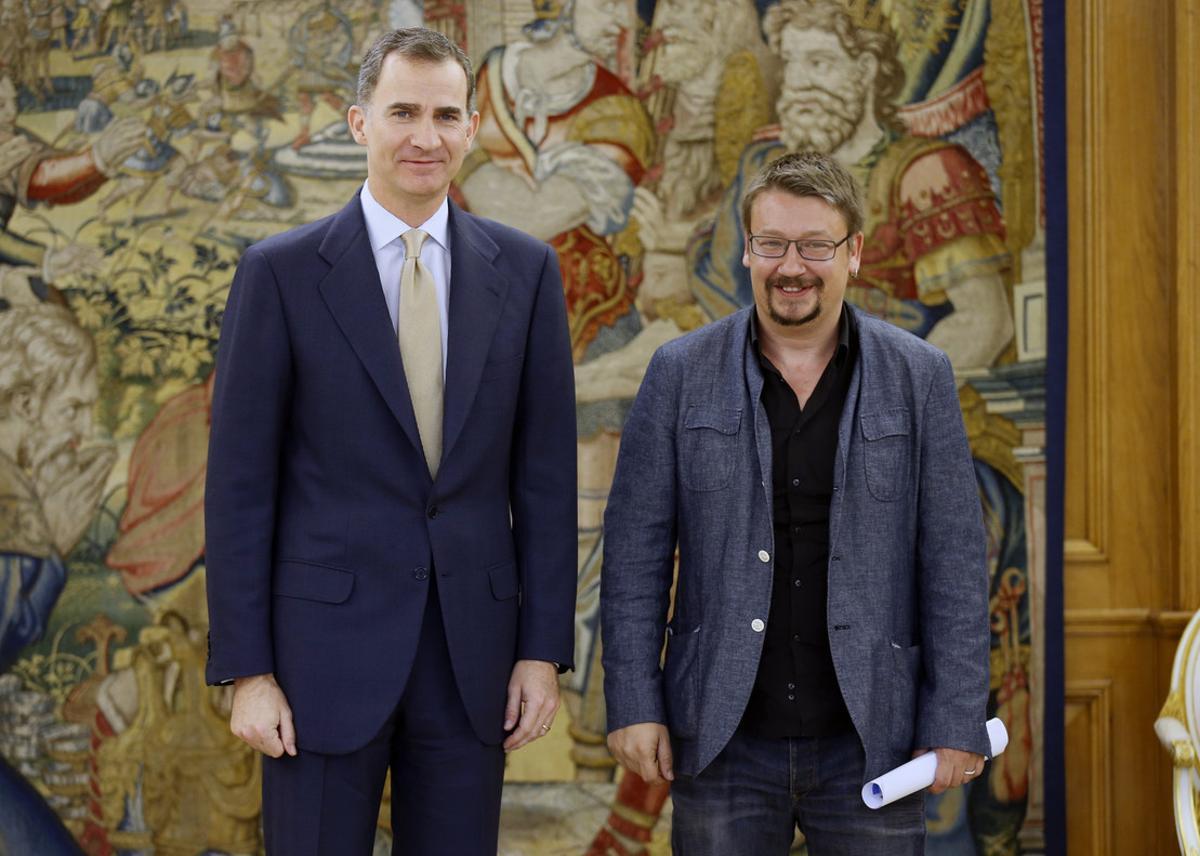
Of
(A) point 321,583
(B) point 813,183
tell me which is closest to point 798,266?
(B) point 813,183

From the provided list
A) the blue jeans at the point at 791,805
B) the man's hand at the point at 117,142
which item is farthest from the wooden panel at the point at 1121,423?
the man's hand at the point at 117,142

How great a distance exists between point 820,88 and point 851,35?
18 cm

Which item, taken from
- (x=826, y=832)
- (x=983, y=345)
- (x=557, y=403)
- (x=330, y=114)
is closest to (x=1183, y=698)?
(x=983, y=345)

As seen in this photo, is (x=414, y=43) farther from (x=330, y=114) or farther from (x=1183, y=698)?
(x=1183, y=698)

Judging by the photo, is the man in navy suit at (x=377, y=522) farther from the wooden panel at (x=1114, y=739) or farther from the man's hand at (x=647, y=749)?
the wooden panel at (x=1114, y=739)

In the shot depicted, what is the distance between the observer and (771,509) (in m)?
2.22

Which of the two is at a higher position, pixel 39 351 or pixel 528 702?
pixel 39 351

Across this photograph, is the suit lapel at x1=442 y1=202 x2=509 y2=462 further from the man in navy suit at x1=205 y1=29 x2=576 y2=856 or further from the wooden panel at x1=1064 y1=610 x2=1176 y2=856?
the wooden panel at x1=1064 y1=610 x2=1176 y2=856

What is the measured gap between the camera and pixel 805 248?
2.25 meters

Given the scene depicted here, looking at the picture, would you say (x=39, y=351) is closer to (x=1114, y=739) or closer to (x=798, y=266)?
(x=798, y=266)

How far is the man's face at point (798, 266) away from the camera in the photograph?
2244mm

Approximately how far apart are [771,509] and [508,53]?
195 cm

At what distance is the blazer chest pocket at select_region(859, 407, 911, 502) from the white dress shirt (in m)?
0.76

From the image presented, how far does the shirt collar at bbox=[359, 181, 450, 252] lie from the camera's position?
7.24ft
